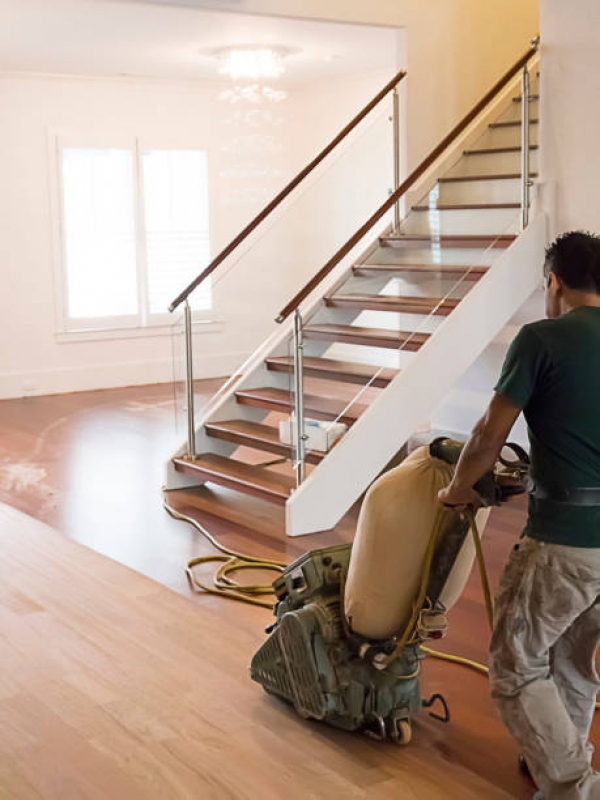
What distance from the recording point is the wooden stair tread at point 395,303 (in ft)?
19.2

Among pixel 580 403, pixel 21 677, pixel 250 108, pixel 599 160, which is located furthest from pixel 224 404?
pixel 250 108

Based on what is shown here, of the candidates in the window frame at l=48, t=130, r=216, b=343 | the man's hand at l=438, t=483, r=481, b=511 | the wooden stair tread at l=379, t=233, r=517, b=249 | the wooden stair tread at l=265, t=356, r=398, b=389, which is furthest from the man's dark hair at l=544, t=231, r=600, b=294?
the window frame at l=48, t=130, r=216, b=343

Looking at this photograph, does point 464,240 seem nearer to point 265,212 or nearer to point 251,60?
point 265,212

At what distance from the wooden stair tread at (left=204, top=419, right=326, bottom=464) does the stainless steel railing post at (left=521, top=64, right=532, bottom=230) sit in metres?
1.93

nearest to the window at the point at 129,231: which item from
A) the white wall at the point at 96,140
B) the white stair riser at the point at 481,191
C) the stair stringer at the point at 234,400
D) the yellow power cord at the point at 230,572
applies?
the white wall at the point at 96,140

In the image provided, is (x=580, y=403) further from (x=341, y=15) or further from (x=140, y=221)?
(x=140, y=221)

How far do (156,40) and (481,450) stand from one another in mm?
6821

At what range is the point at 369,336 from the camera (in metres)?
5.96

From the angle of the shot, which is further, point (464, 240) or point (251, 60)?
point (251, 60)

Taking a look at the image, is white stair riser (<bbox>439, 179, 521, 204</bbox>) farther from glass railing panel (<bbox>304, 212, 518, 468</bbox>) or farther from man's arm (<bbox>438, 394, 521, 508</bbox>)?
man's arm (<bbox>438, 394, 521, 508</bbox>)

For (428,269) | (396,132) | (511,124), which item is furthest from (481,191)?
(396,132)

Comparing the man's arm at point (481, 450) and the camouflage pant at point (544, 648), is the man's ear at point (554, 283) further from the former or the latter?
the camouflage pant at point (544, 648)

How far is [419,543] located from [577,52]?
4.00m

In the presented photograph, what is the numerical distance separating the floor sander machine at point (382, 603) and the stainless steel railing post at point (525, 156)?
342 centimetres
